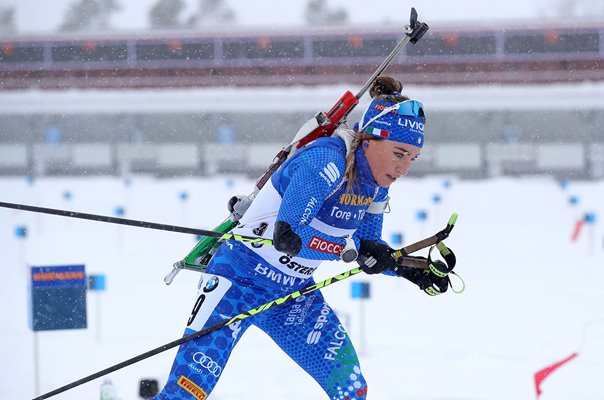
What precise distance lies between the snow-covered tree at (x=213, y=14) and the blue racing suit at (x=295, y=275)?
2021 centimetres

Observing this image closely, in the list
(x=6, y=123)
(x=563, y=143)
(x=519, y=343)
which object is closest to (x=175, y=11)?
(x=6, y=123)

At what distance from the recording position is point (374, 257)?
8.76 feet

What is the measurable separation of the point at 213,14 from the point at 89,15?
3556mm

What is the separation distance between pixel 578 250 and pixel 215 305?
24.8ft

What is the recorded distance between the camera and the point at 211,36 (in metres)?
19.5

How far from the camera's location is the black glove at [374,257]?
104 inches

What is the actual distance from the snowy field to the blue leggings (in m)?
1.60

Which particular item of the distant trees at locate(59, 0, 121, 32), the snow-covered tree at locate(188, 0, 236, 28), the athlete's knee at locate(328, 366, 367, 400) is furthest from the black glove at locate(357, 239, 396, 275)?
the snow-covered tree at locate(188, 0, 236, 28)

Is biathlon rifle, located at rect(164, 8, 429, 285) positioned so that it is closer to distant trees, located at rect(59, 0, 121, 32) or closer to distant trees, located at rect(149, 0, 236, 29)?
distant trees, located at rect(59, 0, 121, 32)

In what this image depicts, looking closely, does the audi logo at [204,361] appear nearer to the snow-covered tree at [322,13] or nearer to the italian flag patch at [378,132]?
the italian flag patch at [378,132]

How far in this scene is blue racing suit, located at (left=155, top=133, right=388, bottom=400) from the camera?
7.99 ft

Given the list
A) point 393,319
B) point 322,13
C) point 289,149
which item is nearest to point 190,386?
point 289,149

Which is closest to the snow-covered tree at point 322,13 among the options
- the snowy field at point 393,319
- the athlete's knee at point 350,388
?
the snowy field at point 393,319

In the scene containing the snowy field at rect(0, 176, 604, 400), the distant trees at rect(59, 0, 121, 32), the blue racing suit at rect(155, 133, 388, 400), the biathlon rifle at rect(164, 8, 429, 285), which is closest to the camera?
the blue racing suit at rect(155, 133, 388, 400)
